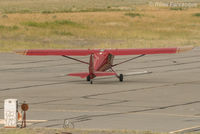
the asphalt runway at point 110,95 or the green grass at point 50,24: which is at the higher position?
the green grass at point 50,24

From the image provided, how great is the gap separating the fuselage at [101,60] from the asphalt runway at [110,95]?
900mm

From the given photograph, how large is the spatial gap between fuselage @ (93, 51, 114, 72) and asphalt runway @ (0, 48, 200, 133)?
90cm

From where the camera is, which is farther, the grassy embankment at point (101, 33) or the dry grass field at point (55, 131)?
the grassy embankment at point (101, 33)

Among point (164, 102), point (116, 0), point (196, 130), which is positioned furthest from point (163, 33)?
point (116, 0)

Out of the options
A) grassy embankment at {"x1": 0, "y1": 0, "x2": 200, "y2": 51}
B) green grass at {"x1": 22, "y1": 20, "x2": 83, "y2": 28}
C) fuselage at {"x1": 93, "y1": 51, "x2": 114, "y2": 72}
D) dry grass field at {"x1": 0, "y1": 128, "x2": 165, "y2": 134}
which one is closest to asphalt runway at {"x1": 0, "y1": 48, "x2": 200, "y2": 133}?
fuselage at {"x1": 93, "y1": 51, "x2": 114, "y2": 72}

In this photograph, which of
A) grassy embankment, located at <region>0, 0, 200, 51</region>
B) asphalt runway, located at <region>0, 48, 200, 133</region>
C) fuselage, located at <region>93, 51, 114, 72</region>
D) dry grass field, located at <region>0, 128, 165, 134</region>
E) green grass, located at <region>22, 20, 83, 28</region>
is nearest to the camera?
dry grass field, located at <region>0, 128, 165, 134</region>

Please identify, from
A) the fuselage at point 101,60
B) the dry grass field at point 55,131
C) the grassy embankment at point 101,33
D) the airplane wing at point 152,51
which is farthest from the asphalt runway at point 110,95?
the grassy embankment at point 101,33

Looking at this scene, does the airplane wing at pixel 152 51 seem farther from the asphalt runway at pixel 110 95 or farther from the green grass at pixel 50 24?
the green grass at pixel 50 24

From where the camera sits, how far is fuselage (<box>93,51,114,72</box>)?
30656mm

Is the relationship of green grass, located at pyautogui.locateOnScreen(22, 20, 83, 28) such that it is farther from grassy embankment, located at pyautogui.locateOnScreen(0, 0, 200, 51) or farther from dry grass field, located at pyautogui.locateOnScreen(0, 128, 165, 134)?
dry grass field, located at pyautogui.locateOnScreen(0, 128, 165, 134)

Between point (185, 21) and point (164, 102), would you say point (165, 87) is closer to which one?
point (164, 102)

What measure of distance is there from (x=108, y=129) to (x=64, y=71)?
18.8 meters

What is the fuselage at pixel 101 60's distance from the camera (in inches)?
1207

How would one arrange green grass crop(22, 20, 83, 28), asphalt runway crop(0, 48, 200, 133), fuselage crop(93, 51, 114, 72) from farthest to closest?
green grass crop(22, 20, 83, 28), fuselage crop(93, 51, 114, 72), asphalt runway crop(0, 48, 200, 133)
